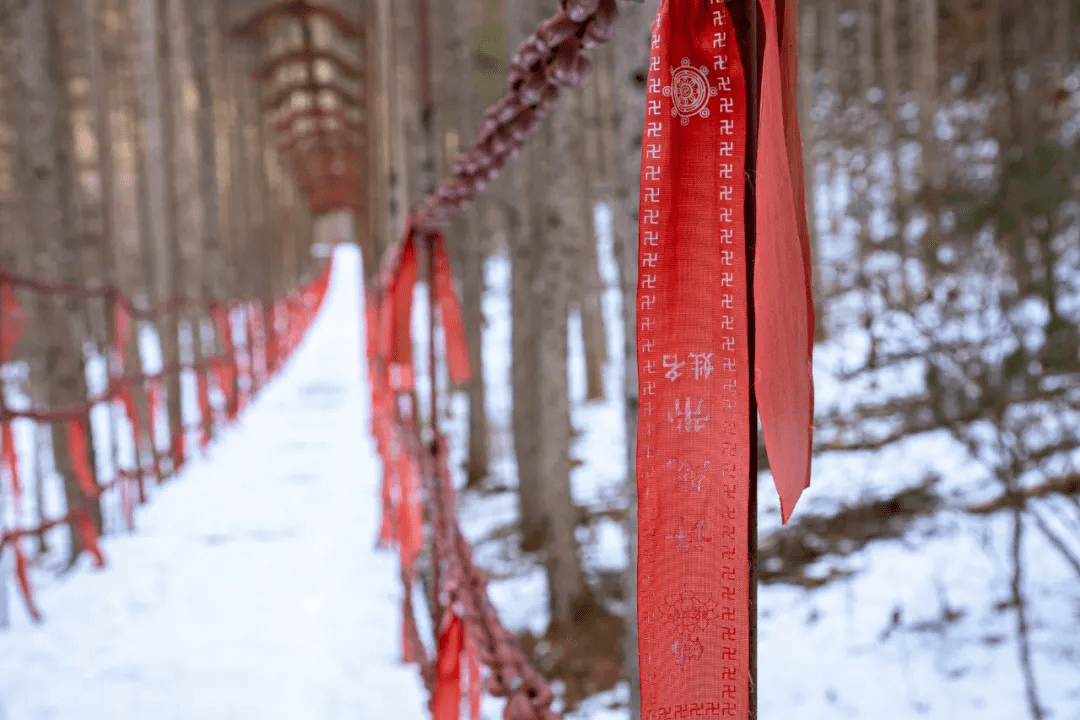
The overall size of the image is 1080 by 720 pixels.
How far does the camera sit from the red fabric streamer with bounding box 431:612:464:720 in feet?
7.37

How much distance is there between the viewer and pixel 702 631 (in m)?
1.07

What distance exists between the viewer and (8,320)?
547 centimetres

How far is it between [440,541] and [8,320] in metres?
4.09

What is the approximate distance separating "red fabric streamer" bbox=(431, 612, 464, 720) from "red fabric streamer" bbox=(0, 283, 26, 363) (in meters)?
4.25

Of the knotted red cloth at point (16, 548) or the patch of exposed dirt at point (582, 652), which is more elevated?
the knotted red cloth at point (16, 548)

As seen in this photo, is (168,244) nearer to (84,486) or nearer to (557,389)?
(84,486)

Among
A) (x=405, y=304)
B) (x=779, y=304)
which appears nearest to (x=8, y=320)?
(x=405, y=304)

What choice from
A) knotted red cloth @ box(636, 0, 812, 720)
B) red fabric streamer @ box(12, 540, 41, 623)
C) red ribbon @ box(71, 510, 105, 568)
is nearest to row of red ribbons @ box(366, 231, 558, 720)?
knotted red cloth @ box(636, 0, 812, 720)

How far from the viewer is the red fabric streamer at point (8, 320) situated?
5289 millimetres

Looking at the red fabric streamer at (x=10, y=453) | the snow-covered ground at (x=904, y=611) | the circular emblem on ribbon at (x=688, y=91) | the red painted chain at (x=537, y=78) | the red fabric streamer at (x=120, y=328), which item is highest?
A: the red painted chain at (x=537, y=78)

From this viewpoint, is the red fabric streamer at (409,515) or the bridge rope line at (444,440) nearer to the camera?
the bridge rope line at (444,440)

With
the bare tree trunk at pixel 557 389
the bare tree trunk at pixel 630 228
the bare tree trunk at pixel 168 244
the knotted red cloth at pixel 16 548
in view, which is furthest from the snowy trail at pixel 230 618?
the bare tree trunk at pixel 630 228

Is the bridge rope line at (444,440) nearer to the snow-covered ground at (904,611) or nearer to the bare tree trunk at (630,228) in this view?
the bare tree trunk at (630,228)

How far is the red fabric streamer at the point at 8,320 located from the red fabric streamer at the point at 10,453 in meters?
0.62
